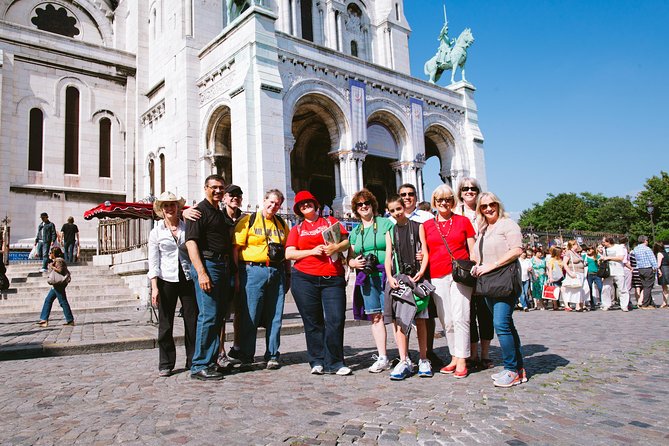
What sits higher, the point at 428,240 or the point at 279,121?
the point at 279,121

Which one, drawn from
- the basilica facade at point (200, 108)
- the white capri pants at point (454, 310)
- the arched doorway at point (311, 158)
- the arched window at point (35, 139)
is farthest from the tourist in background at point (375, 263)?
the arched window at point (35, 139)

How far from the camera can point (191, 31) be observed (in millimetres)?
19859

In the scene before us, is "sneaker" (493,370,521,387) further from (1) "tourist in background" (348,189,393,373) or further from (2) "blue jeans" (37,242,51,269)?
(2) "blue jeans" (37,242,51,269)

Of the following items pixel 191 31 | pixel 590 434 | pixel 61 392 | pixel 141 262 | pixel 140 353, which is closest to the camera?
pixel 590 434

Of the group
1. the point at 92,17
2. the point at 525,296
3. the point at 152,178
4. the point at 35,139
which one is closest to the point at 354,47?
the point at 152,178

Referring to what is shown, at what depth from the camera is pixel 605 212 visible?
213 feet

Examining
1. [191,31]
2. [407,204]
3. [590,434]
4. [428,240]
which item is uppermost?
[191,31]

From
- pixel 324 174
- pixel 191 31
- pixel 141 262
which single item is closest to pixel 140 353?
pixel 141 262

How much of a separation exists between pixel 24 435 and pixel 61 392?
1238 millimetres

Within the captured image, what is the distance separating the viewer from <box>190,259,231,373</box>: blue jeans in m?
4.78

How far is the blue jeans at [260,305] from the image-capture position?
16.9 feet

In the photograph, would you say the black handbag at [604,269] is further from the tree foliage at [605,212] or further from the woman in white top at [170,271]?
the tree foliage at [605,212]

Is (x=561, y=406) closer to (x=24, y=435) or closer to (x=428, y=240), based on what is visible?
(x=428, y=240)

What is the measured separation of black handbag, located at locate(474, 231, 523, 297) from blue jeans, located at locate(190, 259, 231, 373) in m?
2.50
